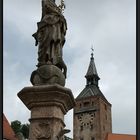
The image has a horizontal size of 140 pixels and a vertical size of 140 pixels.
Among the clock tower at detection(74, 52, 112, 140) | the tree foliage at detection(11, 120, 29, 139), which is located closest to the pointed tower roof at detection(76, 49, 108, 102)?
the clock tower at detection(74, 52, 112, 140)

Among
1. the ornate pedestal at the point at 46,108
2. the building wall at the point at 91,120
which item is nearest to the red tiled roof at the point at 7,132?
the ornate pedestal at the point at 46,108

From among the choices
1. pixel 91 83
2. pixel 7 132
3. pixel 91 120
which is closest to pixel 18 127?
pixel 7 132

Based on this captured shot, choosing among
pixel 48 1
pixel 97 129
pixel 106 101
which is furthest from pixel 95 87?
pixel 48 1

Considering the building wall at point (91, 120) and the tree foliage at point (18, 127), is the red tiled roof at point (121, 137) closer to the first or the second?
the building wall at point (91, 120)

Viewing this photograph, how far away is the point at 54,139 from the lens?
4.83 metres

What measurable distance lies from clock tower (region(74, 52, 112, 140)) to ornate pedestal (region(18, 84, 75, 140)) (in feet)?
191

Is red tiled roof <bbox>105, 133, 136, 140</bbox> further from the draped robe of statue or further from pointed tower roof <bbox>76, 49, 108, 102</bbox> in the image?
the draped robe of statue

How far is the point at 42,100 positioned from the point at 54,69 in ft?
1.49

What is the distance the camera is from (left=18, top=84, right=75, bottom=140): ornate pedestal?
4.91 metres

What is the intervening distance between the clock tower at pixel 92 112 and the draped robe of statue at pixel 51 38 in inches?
2282

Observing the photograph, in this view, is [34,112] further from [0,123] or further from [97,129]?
[97,129]

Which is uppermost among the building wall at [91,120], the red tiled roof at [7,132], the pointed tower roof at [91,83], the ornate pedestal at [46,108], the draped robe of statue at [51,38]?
the pointed tower roof at [91,83]

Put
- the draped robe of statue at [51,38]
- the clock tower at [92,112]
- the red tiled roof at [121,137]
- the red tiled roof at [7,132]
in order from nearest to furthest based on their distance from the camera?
the draped robe of statue at [51,38] < the red tiled roof at [7,132] < the red tiled roof at [121,137] < the clock tower at [92,112]

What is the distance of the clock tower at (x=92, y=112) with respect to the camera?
2554 inches
